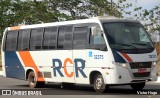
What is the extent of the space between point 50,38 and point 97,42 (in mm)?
3507

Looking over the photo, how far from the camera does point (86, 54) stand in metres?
18.7

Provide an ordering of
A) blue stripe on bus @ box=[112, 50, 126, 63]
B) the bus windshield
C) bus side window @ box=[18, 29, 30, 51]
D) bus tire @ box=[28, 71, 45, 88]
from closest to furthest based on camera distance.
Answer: blue stripe on bus @ box=[112, 50, 126, 63]
the bus windshield
bus tire @ box=[28, 71, 45, 88]
bus side window @ box=[18, 29, 30, 51]

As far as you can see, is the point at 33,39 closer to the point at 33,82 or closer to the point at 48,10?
the point at 33,82

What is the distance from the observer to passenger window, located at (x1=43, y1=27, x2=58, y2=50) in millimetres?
20859

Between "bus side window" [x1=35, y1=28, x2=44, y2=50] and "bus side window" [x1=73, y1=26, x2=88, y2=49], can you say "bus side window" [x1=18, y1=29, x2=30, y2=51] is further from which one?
"bus side window" [x1=73, y1=26, x2=88, y2=49]

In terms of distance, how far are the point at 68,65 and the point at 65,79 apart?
670mm

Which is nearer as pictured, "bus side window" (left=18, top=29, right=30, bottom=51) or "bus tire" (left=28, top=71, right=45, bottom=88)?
"bus tire" (left=28, top=71, right=45, bottom=88)

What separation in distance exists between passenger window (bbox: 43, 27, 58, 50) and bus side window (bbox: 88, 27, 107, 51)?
2.67 m

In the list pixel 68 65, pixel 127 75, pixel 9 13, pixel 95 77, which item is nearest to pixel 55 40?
pixel 68 65

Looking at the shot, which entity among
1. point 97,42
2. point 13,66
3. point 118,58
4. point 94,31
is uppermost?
point 94,31

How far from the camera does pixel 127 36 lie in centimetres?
A: 1816

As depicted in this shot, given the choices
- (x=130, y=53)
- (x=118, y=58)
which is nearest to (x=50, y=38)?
(x=118, y=58)

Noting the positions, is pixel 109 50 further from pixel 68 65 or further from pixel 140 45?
pixel 68 65

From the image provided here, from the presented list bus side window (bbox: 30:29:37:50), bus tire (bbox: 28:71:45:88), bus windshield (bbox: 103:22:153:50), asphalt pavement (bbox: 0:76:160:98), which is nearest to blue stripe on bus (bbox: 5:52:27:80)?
bus tire (bbox: 28:71:45:88)
